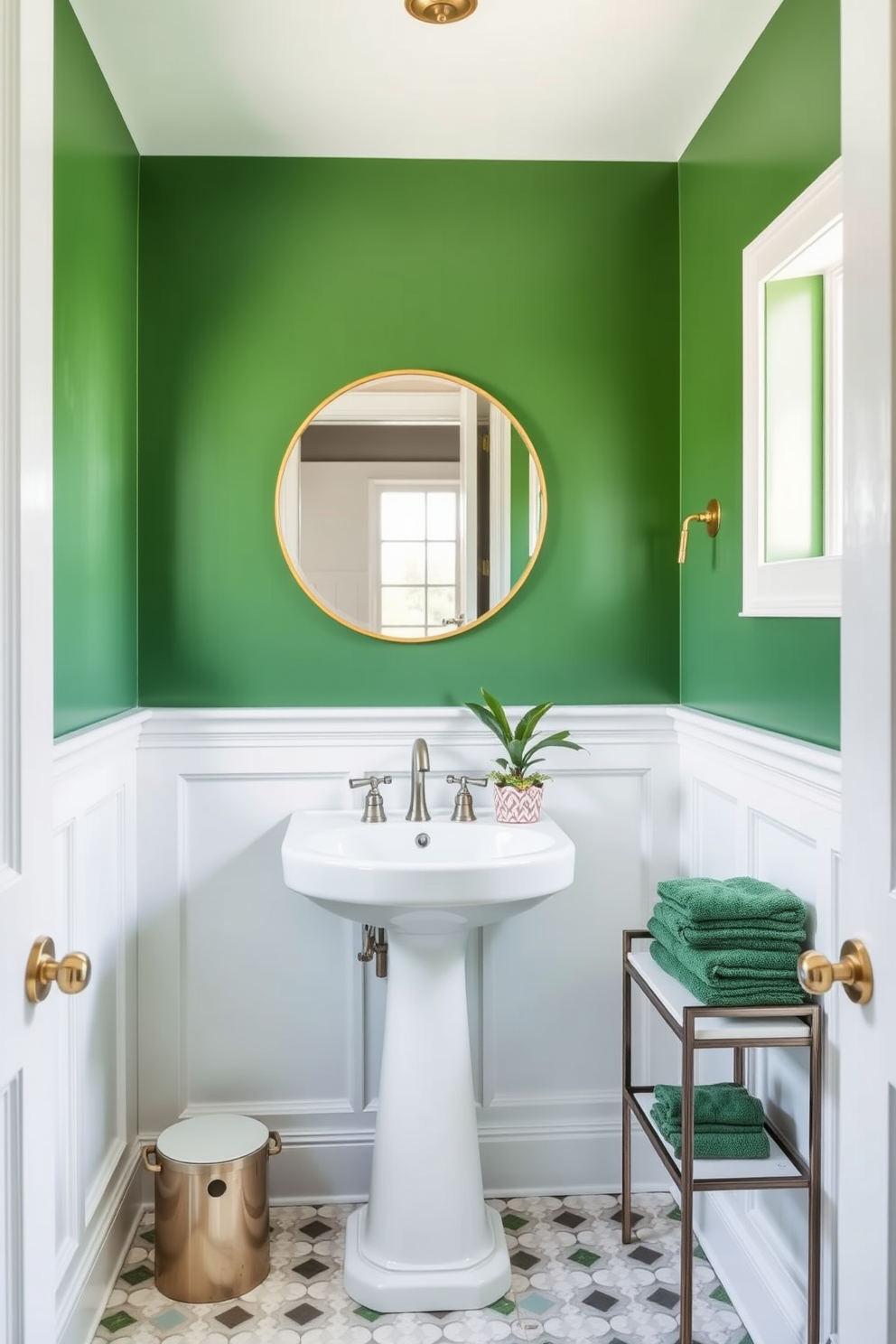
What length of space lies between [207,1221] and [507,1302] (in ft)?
1.97

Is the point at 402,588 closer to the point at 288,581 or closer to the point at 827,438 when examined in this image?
the point at 288,581

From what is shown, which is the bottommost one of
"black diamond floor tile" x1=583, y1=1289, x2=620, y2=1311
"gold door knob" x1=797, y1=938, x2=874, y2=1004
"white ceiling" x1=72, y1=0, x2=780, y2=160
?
"black diamond floor tile" x1=583, y1=1289, x2=620, y2=1311

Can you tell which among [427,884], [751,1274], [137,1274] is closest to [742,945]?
[427,884]

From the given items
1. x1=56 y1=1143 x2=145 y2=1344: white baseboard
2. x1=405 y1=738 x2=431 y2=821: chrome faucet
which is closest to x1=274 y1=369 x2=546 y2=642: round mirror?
x1=405 y1=738 x2=431 y2=821: chrome faucet

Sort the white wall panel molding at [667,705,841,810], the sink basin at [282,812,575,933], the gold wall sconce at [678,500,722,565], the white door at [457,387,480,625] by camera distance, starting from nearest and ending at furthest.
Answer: the white wall panel molding at [667,705,841,810]
the sink basin at [282,812,575,933]
the gold wall sconce at [678,500,722,565]
the white door at [457,387,480,625]

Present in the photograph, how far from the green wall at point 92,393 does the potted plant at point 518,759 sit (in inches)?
31.7

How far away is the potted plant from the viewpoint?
95.5 inches

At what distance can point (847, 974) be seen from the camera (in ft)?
3.30

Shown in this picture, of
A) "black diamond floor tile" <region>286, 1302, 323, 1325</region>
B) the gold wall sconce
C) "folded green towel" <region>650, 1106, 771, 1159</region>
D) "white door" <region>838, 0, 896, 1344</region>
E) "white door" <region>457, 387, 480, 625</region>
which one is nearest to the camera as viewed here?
"white door" <region>838, 0, 896, 1344</region>

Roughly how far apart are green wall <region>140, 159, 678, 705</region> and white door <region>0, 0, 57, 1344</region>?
1.49 meters

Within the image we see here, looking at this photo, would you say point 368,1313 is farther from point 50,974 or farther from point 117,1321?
point 50,974

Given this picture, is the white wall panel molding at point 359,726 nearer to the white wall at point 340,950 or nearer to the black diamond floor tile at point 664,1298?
the white wall at point 340,950

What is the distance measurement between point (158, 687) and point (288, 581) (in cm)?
39

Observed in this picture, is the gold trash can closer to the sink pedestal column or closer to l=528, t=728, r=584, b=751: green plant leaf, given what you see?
the sink pedestal column
